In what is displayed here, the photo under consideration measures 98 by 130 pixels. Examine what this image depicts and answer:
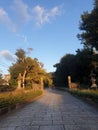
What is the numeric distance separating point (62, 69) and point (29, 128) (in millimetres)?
58349

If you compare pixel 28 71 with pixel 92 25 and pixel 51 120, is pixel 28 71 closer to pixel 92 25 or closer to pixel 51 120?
pixel 92 25

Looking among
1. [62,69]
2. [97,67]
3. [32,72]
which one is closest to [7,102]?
[97,67]

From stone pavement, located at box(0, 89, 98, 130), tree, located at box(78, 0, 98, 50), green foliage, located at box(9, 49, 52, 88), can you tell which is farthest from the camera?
green foliage, located at box(9, 49, 52, 88)

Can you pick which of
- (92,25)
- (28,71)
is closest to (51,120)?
(92,25)

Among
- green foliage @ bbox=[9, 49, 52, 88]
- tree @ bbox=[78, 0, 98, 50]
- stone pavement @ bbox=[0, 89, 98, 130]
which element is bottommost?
stone pavement @ bbox=[0, 89, 98, 130]

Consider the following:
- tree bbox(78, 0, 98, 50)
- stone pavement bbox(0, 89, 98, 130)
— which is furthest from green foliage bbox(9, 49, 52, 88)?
stone pavement bbox(0, 89, 98, 130)

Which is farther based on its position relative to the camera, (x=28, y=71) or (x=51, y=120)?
(x=28, y=71)

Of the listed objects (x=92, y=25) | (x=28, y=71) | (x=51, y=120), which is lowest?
(x=51, y=120)

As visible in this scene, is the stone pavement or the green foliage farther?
the green foliage

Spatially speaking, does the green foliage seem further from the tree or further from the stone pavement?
the stone pavement

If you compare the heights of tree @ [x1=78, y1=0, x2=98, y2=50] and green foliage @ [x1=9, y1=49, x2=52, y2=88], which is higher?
tree @ [x1=78, y1=0, x2=98, y2=50]

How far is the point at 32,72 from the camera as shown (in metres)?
55.2

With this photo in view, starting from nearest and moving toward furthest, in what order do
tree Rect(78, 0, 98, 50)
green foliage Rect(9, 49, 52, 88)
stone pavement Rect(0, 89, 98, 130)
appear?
stone pavement Rect(0, 89, 98, 130)
tree Rect(78, 0, 98, 50)
green foliage Rect(9, 49, 52, 88)

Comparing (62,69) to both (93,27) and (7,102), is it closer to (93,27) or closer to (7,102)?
(93,27)
